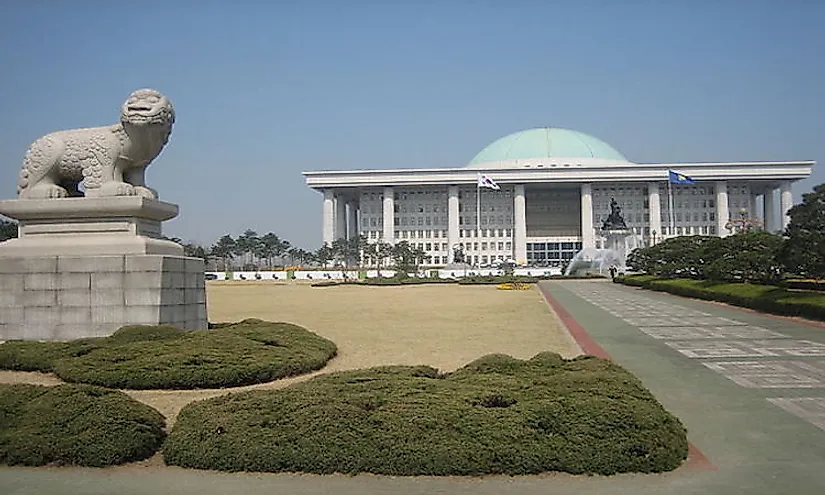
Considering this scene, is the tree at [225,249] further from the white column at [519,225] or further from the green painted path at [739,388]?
the green painted path at [739,388]

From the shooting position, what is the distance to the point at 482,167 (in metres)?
101

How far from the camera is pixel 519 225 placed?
9819 centimetres

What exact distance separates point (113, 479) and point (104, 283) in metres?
6.67

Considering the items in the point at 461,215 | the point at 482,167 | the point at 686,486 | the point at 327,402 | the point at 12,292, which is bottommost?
the point at 686,486

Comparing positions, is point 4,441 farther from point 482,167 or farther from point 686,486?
point 482,167

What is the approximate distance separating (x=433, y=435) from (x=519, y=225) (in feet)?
309

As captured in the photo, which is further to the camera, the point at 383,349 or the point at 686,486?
the point at 383,349

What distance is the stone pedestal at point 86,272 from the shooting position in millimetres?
10992

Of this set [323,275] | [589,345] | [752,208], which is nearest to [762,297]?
[589,345]

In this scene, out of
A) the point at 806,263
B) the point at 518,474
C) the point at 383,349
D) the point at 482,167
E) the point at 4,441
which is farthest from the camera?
the point at 482,167

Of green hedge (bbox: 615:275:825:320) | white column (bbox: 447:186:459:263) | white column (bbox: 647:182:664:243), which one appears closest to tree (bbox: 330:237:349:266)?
white column (bbox: 447:186:459:263)

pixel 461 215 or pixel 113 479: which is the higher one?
pixel 461 215

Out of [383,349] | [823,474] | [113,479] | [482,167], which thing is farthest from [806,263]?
[482,167]

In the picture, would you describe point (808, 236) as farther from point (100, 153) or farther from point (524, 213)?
point (524, 213)
